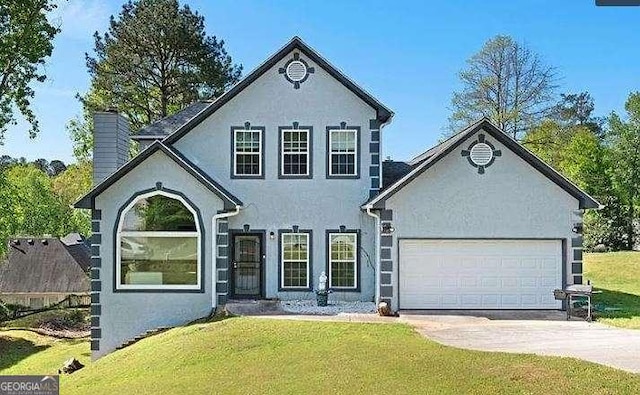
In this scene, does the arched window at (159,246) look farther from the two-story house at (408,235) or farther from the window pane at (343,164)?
the window pane at (343,164)

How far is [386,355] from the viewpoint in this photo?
1177cm

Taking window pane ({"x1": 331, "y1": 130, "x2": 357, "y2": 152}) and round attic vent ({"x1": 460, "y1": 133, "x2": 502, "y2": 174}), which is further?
window pane ({"x1": 331, "y1": 130, "x2": 357, "y2": 152})

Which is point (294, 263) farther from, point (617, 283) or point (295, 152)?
point (617, 283)

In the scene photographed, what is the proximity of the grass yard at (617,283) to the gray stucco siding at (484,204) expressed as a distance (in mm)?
1814

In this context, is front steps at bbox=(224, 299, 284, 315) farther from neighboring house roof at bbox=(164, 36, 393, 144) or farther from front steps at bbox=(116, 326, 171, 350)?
neighboring house roof at bbox=(164, 36, 393, 144)

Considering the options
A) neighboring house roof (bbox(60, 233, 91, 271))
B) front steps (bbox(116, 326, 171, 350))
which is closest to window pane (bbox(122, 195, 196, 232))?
front steps (bbox(116, 326, 171, 350))

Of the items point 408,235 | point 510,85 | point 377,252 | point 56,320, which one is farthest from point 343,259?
point 510,85

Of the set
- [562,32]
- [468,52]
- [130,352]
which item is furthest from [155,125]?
[468,52]

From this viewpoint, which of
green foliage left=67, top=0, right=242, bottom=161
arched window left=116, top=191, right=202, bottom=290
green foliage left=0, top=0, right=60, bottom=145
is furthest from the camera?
green foliage left=67, top=0, right=242, bottom=161

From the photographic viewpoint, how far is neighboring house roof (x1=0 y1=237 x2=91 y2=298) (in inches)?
1276

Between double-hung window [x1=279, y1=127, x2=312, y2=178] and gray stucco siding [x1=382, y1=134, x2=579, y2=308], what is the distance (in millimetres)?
3237

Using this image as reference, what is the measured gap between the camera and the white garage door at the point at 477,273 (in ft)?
57.8

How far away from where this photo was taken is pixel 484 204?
17.5m

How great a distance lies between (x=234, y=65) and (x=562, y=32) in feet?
66.8
